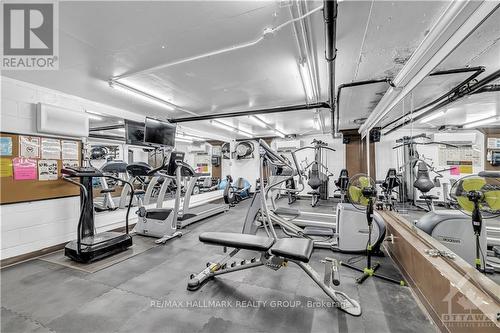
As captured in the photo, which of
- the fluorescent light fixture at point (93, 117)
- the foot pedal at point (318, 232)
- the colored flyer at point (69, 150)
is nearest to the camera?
the foot pedal at point (318, 232)

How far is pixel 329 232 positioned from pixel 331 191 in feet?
20.3

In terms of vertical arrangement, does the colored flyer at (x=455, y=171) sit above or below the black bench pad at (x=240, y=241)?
above

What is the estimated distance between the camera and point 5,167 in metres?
2.89

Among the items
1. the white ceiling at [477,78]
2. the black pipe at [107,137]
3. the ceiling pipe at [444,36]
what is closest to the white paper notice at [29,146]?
the black pipe at [107,137]

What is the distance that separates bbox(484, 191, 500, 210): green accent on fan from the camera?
1.70m

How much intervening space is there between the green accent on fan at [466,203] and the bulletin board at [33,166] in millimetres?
5450

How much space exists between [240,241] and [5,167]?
360cm

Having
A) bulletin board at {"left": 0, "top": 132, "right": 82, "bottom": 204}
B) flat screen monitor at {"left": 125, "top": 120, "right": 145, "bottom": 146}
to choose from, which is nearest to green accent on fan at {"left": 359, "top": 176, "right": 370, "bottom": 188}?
flat screen monitor at {"left": 125, "top": 120, "right": 145, "bottom": 146}

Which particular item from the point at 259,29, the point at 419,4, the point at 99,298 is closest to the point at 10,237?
the point at 99,298

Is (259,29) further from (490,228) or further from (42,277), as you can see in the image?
(490,228)

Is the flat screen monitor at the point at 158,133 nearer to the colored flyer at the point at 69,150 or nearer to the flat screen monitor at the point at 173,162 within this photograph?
the flat screen monitor at the point at 173,162

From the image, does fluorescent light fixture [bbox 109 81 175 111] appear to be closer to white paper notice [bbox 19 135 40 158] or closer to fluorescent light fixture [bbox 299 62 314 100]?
white paper notice [bbox 19 135 40 158]

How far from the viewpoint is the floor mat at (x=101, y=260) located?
2.77m

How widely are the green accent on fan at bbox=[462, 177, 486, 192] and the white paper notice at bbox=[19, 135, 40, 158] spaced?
18.2 feet
